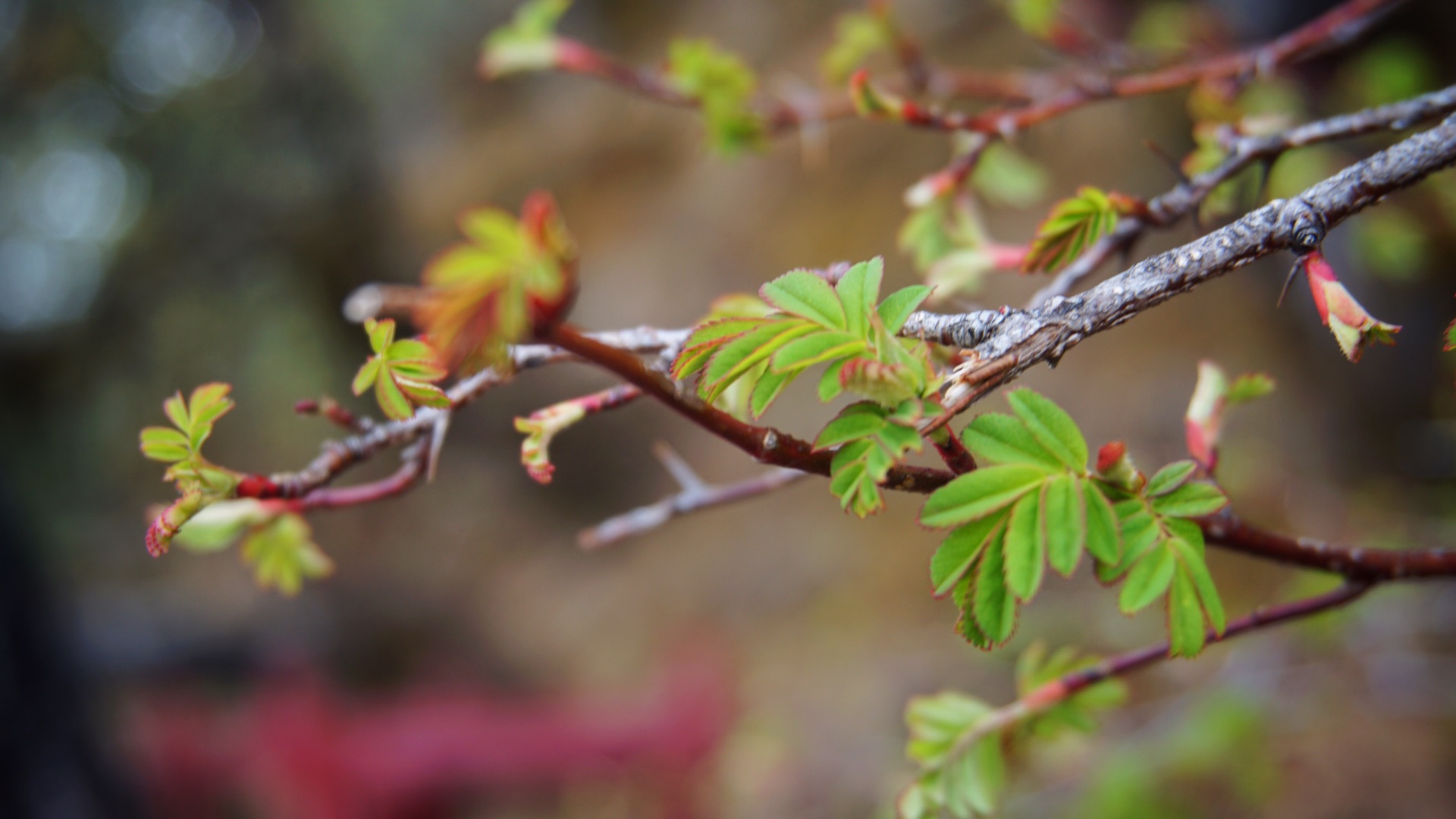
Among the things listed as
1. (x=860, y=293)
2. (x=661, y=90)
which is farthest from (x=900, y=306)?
(x=661, y=90)

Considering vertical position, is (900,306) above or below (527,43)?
below

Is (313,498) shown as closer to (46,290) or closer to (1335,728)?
(1335,728)

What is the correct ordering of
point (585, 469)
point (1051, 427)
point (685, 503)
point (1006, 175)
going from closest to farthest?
point (1051, 427), point (685, 503), point (1006, 175), point (585, 469)

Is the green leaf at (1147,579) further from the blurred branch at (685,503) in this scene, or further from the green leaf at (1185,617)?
the blurred branch at (685,503)

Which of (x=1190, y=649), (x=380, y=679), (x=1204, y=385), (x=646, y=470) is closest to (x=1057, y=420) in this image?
(x=1190, y=649)

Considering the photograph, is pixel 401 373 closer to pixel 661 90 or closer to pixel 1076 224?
pixel 1076 224

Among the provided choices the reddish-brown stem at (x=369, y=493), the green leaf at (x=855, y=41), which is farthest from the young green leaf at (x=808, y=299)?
the green leaf at (x=855, y=41)
